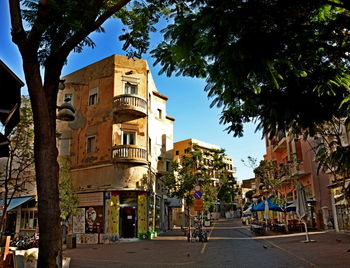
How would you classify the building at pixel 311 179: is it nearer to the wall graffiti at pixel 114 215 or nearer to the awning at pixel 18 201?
the wall graffiti at pixel 114 215

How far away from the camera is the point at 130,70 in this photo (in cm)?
2798

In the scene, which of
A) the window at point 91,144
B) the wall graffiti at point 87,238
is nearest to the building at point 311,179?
the window at point 91,144

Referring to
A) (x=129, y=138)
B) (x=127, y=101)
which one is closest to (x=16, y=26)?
(x=127, y=101)

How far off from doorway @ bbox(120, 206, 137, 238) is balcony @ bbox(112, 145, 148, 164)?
3.68m

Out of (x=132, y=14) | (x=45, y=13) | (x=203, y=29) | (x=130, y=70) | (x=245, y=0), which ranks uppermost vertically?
(x=130, y=70)

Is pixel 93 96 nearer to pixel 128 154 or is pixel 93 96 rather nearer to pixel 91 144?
pixel 91 144

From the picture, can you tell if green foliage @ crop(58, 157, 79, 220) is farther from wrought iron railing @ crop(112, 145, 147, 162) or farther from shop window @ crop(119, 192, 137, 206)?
wrought iron railing @ crop(112, 145, 147, 162)

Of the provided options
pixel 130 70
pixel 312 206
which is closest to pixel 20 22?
pixel 130 70

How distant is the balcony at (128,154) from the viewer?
25.0 metres

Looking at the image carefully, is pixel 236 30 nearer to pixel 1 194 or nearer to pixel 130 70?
pixel 130 70

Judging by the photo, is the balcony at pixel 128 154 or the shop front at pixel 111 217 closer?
the shop front at pixel 111 217

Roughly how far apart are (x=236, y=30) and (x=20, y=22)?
124 inches

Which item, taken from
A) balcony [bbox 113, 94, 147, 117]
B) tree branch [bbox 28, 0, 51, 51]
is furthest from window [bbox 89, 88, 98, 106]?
tree branch [bbox 28, 0, 51, 51]

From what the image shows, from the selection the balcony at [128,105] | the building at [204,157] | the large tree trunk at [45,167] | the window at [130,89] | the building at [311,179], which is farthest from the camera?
the building at [204,157]
